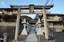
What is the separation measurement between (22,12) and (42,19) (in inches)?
48.6

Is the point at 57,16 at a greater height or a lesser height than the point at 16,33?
greater

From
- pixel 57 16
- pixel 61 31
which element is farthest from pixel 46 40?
pixel 57 16

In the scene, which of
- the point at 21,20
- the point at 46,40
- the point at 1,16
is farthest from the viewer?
the point at 21,20

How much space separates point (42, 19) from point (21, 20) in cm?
126

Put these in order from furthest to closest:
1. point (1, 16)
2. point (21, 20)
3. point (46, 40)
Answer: point (21, 20) → point (1, 16) → point (46, 40)

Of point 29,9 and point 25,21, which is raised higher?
point 29,9

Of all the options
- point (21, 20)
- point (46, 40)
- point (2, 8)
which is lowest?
point (46, 40)

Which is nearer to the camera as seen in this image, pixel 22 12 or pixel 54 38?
pixel 54 38

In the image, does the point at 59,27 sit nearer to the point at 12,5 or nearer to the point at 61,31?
the point at 61,31

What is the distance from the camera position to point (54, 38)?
6.81 metres

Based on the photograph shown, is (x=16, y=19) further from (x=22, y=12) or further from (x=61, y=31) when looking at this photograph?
(x=61, y=31)

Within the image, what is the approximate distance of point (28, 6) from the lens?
301 inches

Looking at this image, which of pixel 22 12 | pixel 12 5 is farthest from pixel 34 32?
pixel 12 5

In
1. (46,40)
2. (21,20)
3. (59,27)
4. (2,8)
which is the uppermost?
(2,8)
